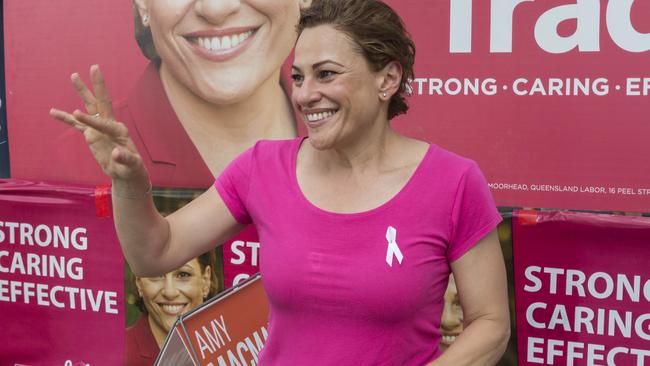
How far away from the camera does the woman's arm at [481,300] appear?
1515 mm

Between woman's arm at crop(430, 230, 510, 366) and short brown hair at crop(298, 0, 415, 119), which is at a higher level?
short brown hair at crop(298, 0, 415, 119)

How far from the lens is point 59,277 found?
3225 mm

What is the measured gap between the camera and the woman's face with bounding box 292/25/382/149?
152 centimetres

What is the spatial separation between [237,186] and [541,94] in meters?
1.26

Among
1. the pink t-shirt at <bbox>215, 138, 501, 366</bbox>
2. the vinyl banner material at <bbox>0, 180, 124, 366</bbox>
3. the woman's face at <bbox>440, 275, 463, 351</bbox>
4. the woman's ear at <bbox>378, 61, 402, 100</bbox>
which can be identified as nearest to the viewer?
the pink t-shirt at <bbox>215, 138, 501, 366</bbox>

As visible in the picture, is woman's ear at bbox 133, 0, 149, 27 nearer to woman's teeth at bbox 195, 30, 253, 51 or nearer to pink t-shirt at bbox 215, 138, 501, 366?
woman's teeth at bbox 195, 30, 253, 51

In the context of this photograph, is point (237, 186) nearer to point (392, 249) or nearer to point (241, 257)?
point (392, 249)

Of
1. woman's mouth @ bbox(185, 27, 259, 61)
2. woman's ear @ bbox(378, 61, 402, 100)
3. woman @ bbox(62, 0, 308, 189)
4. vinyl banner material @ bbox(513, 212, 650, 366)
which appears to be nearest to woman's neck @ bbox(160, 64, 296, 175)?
woman @ bbox(62, 0, 308, 189)

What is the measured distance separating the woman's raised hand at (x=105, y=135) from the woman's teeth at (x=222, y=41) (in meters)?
1.31

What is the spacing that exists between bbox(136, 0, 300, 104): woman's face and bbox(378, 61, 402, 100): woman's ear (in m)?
1.25

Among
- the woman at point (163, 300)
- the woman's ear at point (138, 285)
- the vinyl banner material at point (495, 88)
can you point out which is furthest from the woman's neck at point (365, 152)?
the woman's ear at point (138, 285)

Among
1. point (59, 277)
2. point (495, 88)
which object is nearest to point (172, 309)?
point (59, 277)

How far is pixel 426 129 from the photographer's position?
2.60m

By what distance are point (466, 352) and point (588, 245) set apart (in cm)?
112
